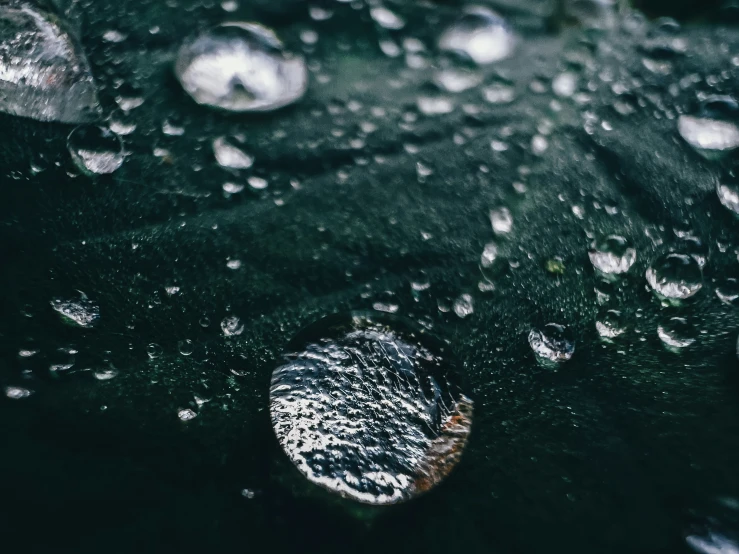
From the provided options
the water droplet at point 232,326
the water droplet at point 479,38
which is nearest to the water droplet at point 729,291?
the water droplet at point 479,38

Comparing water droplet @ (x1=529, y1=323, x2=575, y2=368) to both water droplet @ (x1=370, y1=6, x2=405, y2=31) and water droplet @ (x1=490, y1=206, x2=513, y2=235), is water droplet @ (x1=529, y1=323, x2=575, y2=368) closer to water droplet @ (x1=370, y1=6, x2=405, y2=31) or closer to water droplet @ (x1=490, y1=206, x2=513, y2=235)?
water droplet @ (x1=490, y1=206, x2=513, y2=235)

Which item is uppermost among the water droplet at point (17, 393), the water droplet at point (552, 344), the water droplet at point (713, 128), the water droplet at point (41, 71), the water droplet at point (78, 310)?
the water droplet at point (713, 128)

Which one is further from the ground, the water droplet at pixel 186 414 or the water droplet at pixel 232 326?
the water droplet at pixel 232 326

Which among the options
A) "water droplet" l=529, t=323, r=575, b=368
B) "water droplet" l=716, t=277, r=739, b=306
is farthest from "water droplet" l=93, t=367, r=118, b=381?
"water droplet" l=716, t=277, r=739, b=306

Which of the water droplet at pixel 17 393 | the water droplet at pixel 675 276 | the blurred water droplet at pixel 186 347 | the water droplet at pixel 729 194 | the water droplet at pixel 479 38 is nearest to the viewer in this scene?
the water droplet at pixel 17 393

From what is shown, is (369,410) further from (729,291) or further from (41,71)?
(41,71)

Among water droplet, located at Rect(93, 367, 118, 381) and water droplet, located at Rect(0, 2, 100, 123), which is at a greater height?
water droplet, located at Rect(0, 2, 100, 123)

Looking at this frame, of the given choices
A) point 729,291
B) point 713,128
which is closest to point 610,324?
point 729,291

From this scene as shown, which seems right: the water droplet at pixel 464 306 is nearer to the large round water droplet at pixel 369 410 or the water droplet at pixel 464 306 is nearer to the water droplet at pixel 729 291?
the large round water droplet at pixel 369 410
